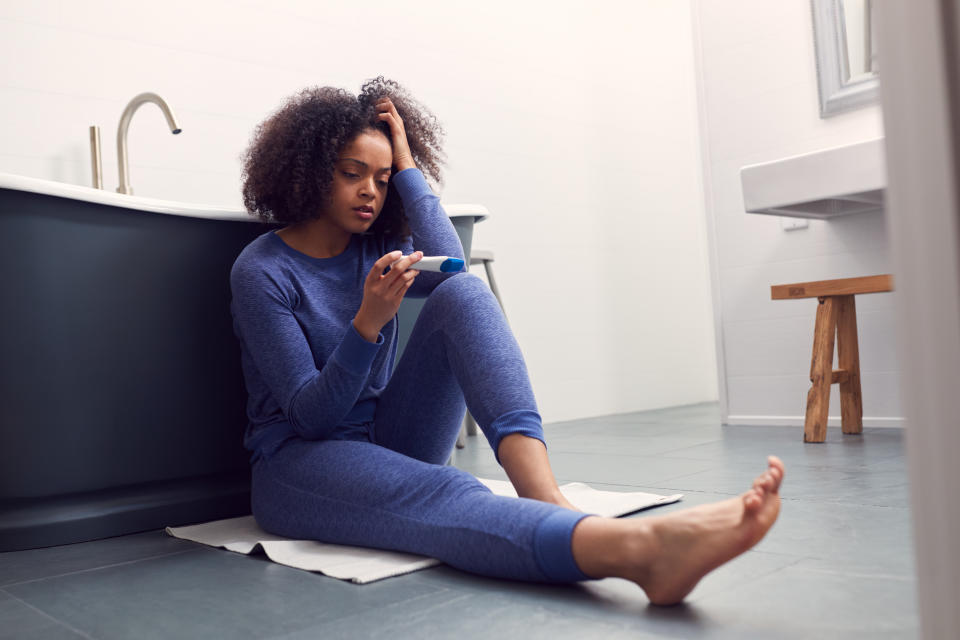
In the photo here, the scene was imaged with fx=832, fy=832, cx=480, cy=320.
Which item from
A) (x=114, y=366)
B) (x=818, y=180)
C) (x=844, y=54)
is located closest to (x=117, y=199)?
(x=114, y=366)

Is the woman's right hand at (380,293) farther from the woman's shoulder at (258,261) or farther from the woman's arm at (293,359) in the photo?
the woman's shoulder at (258,261)

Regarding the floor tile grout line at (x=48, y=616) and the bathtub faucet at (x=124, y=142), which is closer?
the floor tile grout line at (x=48, y=616)

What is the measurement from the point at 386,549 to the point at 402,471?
0.47ft

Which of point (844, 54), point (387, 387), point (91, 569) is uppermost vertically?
point (844, 54)

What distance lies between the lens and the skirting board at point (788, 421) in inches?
107

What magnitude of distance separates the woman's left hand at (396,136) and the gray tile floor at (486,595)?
799 millimetres

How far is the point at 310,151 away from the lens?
156cm

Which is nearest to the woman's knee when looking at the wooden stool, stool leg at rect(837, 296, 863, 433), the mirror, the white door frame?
the white door frame

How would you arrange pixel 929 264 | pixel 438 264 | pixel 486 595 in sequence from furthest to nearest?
1. pixel 438 264
2. pixel 486 595
3. pixel 929 264

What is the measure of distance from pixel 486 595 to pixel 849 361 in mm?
1921

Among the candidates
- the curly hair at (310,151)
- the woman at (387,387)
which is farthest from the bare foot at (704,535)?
the curly hair at (310,151)

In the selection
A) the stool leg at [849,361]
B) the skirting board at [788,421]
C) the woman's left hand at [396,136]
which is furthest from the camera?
the skirting board at [788,421]

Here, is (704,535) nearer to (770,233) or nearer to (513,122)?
(770,233)

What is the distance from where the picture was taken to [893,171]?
50 cm
